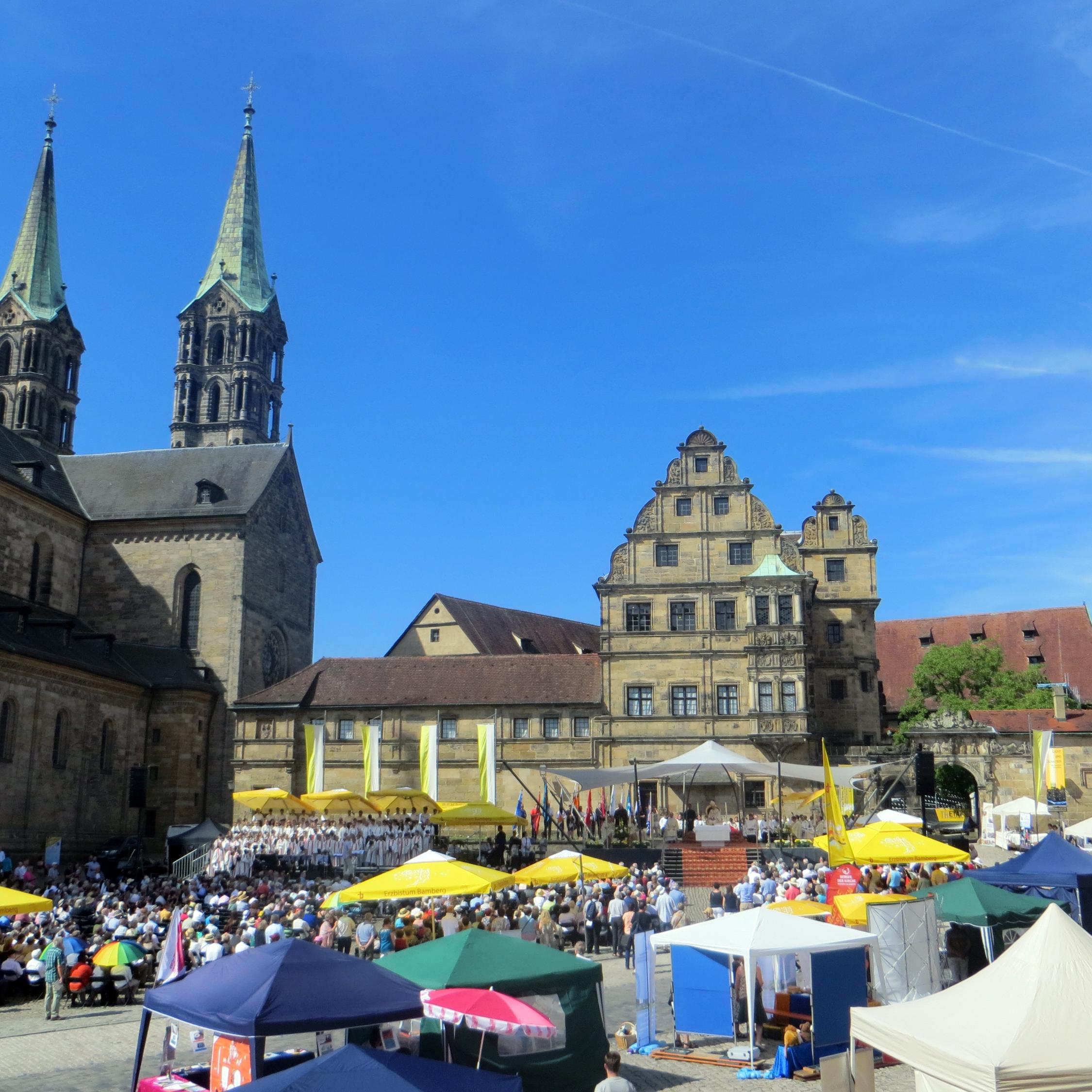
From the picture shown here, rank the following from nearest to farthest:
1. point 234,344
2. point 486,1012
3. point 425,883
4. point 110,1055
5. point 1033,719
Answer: point 486,1012 → point 110,1055 → point 425,883 → point 1033,719 → point 234,344

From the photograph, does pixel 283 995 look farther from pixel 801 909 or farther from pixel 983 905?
pixel 983 905

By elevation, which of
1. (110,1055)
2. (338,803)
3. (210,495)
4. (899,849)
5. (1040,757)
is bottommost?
(110,1055)

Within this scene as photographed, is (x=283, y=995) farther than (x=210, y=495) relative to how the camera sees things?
No

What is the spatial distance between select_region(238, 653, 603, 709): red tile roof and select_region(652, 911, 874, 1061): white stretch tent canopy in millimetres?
31507

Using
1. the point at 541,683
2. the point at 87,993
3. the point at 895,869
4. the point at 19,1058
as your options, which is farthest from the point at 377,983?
the point at 541,683

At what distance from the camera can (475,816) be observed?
33.9 m

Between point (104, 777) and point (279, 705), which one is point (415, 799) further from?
point (104, 777)

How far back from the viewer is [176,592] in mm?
51844

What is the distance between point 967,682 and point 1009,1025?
5083 centimetres

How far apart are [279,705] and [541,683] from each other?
10.7 meters

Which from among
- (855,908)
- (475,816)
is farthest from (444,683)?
(855,908)

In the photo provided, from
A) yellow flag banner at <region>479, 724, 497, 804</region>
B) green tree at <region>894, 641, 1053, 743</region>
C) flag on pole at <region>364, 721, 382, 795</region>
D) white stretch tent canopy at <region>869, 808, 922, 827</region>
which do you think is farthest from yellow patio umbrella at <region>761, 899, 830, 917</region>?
green tree at <region>894, 641, 1053, 743</region>

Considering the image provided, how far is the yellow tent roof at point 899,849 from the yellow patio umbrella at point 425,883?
7353 millimetres

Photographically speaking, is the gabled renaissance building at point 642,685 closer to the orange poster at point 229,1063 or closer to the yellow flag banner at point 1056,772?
the yellow flag banner at point 1056,772
